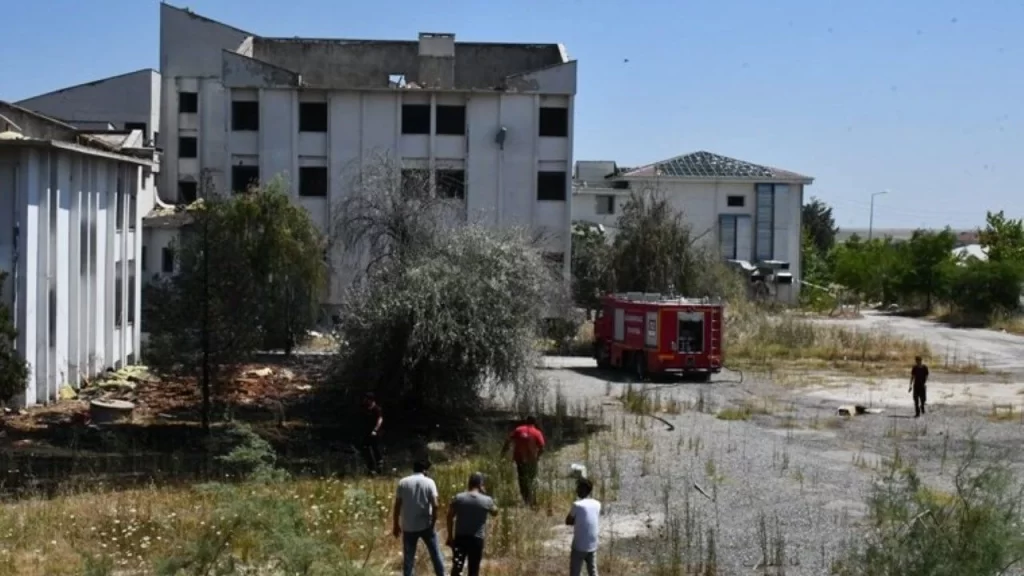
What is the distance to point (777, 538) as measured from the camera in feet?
55.3

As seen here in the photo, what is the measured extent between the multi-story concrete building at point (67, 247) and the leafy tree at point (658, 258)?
1967 cm

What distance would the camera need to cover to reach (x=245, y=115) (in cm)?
5309

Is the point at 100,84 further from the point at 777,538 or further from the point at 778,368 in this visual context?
the point at 777,538

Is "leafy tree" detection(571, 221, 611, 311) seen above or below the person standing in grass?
above

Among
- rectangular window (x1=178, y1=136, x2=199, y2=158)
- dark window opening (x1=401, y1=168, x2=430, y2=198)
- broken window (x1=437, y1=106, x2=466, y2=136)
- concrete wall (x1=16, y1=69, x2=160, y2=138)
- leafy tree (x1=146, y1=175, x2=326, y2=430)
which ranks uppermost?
concrete wall (x1=16, y1=69, x2=160, y2=138)

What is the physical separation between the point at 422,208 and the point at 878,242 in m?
78.6

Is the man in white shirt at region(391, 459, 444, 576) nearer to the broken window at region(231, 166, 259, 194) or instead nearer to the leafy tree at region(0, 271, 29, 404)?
the leafy tree at region(0, 271, 29, 404)

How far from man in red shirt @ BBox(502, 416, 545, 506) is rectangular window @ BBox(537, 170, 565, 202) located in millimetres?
34538

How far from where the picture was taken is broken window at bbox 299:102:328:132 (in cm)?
5316

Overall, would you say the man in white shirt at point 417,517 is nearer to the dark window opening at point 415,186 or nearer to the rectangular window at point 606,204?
the dark window opening at point 415,186

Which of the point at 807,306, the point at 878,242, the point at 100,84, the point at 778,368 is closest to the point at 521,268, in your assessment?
the point at 778,368

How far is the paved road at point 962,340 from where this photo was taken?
155ft

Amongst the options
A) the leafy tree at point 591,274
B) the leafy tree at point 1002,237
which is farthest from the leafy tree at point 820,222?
the leafy tree at point 591,274

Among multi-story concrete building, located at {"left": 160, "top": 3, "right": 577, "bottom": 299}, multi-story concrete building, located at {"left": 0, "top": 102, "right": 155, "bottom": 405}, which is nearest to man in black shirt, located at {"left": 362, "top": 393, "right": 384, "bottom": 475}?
multi-story concrete building, located at {"left": 0, "top": 102, "right": 155, "bottom": 405}
